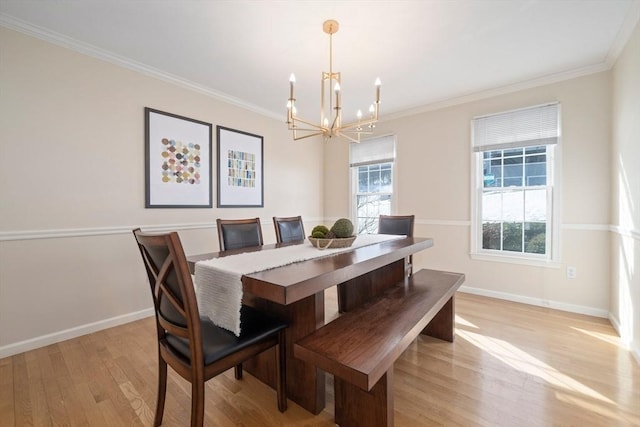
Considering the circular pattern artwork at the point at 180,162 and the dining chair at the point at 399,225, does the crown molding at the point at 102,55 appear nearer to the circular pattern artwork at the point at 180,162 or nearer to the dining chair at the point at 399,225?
the circular pattern artwork at the point at 180,162

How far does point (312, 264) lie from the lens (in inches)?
58.8

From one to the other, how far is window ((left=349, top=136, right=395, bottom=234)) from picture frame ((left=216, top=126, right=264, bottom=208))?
5.28 feet

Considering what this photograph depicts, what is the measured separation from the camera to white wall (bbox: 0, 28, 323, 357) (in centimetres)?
207

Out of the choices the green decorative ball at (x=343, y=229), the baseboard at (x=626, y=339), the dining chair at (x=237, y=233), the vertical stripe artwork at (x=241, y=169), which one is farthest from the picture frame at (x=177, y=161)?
the baseboard at (x=626, y=339)

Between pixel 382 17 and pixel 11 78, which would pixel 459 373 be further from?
pixel 11 78

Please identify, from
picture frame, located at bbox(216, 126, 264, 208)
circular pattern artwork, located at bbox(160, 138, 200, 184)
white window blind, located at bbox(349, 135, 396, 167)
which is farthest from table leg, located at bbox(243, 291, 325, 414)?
white window blind, located at bbox(349, 135, 396, 167)

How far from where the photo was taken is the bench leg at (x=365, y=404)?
1.23 m

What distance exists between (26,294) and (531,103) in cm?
514

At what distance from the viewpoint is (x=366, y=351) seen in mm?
1199

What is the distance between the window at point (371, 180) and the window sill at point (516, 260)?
1.33 meters

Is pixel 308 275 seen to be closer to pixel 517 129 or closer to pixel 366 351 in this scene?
pixel 366 351

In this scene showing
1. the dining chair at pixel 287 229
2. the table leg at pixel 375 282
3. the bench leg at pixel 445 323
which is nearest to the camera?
the bench leg at pixel 445 323

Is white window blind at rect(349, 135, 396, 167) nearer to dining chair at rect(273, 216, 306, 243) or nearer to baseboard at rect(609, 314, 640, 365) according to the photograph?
dining chair at rect(273, 216, 306, 243)

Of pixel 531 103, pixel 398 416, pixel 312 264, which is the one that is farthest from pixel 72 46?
pixel 531 103
